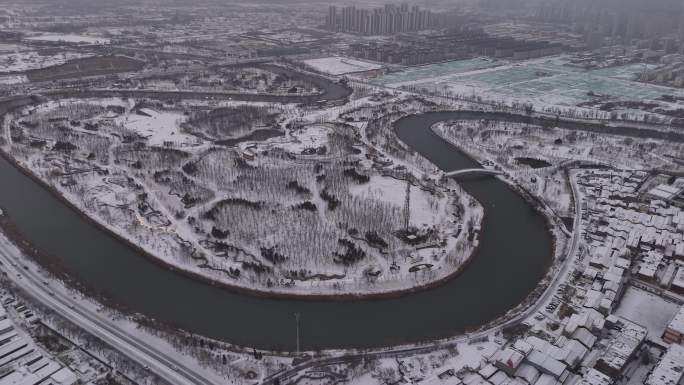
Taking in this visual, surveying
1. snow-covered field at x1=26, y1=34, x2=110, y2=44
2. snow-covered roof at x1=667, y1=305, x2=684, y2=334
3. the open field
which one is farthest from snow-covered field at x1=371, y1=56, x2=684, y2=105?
snow-covered field at x1=26, y1=34, x2=110, y2=44

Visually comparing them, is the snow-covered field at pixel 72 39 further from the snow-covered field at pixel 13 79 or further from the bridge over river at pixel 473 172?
the bridge over river at pixel 473 172

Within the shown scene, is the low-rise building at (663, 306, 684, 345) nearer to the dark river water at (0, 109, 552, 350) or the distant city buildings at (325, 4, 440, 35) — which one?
the dark river water at (0, 109, 552, 350)

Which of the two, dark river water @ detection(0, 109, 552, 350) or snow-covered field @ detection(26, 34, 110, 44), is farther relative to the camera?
snow-covered field @ detection(26, 34, 110, 44)

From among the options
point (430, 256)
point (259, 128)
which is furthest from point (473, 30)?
point (430, 256)

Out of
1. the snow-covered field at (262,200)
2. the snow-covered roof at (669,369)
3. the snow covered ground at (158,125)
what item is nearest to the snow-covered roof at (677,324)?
the snow-covered roof at (669,369)

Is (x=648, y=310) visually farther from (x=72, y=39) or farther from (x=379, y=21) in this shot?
(x=72, y=39)

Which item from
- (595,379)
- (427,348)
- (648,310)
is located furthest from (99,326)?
(648,310)
